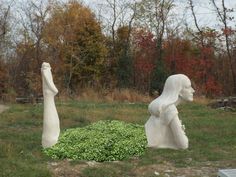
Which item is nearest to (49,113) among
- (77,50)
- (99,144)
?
(99,144)

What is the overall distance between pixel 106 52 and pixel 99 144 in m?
17.7

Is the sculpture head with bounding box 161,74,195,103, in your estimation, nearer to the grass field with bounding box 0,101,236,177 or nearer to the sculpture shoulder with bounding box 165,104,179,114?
the sculpture shoulder with bounding box 165,104,179,114

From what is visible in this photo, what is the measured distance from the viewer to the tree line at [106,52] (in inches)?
905

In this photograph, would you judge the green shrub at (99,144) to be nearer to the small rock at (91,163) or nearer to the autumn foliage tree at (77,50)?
the small rock at (91,163)

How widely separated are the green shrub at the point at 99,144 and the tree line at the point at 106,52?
49.6 feet

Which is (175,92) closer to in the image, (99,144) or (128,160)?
(128,160)

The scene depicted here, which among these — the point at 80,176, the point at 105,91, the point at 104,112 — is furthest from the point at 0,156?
the point at 105,91

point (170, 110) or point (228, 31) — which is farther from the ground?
point (228, 31)

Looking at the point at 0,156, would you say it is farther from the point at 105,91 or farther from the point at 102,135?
the point at 105,91

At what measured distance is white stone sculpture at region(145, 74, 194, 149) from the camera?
Result: 7.35 metres

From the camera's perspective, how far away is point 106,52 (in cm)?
2409

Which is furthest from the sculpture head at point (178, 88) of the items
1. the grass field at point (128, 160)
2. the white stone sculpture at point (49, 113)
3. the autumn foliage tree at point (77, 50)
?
the autumn foliage tree at point (77, 50)

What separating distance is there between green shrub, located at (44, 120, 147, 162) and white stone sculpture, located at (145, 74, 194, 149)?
289 millimetres

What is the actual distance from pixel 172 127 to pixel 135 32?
18659 millimetres
